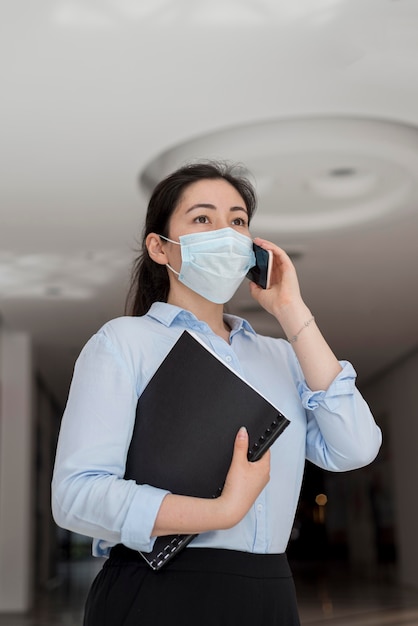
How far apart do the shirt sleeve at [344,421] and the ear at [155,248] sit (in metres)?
0.38

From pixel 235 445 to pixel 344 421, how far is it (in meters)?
0.21

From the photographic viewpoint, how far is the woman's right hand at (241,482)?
1.16 metres

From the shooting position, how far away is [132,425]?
1250mm

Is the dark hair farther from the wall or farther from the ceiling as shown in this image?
the wall

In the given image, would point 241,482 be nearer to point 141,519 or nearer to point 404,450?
point 141,519

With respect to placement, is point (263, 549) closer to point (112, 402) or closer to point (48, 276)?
point (112, 402)

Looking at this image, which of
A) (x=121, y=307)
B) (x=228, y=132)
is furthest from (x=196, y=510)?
(x=121, y=307)

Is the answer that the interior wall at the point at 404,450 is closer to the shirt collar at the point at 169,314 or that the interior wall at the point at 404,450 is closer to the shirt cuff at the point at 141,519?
the shirt collar at the point at 169,314

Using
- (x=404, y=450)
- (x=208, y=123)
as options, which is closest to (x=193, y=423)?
(x=208, y=123)

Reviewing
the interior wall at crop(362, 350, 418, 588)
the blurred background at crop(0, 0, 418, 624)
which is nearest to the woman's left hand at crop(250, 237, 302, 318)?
the blurred background at crop(0, 0, 418, 624)

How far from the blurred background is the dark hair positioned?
2.37 meters

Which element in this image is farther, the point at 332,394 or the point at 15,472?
the point at 15,472

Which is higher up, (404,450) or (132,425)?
(132,425)

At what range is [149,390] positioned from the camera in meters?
→ 1.27
